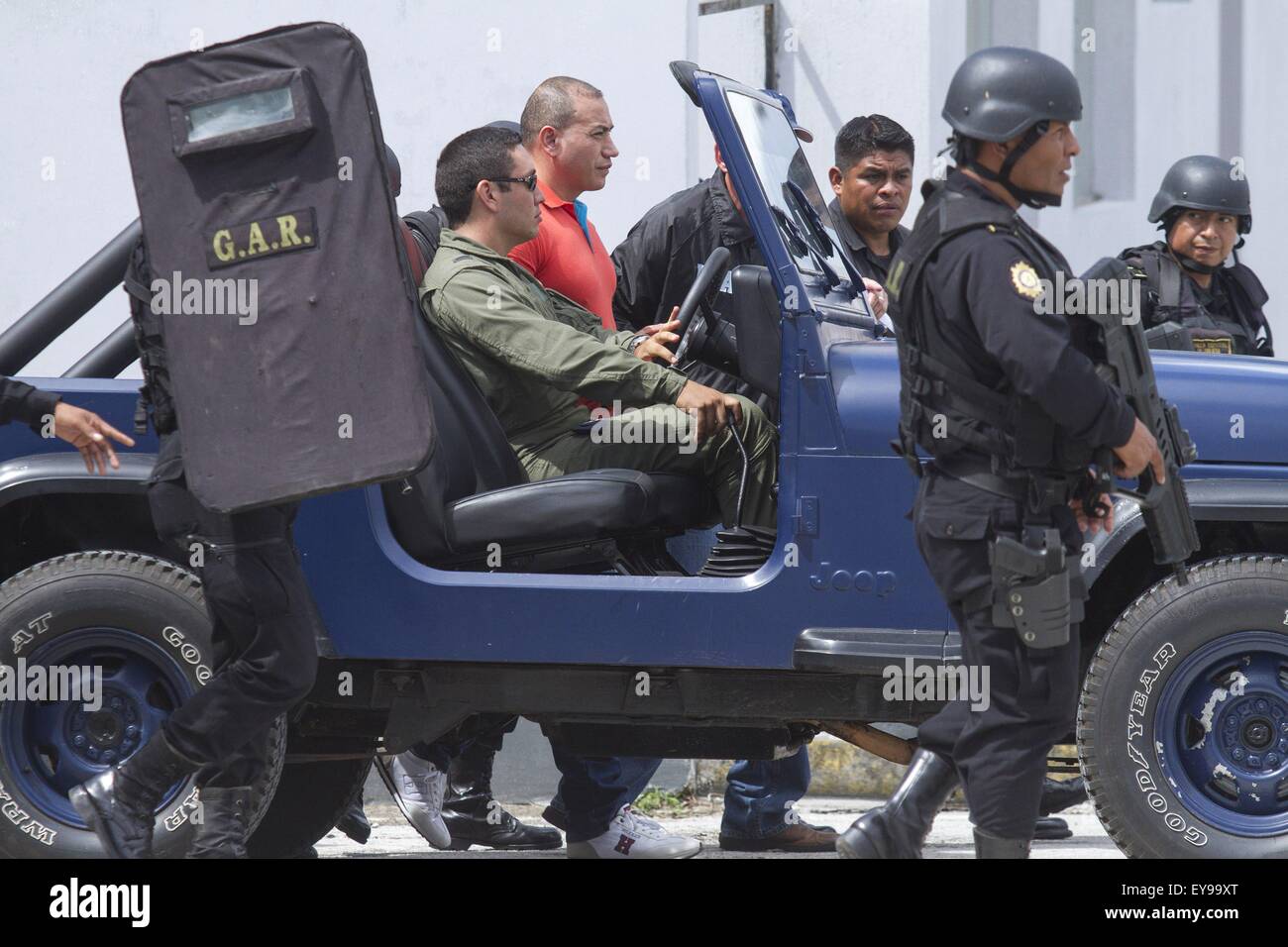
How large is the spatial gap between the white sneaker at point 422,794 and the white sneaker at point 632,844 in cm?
40

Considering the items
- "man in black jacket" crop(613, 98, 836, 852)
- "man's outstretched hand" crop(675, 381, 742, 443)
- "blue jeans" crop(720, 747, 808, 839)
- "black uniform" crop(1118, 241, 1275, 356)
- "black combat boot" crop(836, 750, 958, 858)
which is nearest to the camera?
"black combat boot" crop(836, 750, 958, 858)

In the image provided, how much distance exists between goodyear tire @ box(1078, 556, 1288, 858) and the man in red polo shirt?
5.38 feet

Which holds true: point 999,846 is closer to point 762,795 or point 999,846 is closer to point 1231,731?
point 1231,731

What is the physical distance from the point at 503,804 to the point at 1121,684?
275cm

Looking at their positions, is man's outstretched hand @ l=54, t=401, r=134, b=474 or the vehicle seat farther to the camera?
the vehicle seat

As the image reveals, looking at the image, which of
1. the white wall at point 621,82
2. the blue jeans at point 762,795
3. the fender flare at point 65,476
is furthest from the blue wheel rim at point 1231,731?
the white wall at point 621,82

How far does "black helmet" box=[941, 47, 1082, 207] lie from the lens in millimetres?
3605

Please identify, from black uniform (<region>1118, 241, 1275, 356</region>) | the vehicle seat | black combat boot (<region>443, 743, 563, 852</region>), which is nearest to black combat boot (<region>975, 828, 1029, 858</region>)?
the vehicle seat

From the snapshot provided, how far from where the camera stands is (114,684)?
14.7ft

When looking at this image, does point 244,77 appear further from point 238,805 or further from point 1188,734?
point 1188,734

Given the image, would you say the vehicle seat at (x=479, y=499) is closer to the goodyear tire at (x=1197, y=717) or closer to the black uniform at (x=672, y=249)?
the black uniform at (x=672, y=249)

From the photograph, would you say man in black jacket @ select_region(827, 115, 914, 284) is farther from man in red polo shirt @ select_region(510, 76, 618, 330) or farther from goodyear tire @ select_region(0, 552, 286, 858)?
goodyear tire @ select_region(0, 552, 286, 858)

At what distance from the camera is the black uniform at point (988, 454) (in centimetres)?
354

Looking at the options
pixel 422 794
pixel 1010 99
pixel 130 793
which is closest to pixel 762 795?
pixel 422 794
